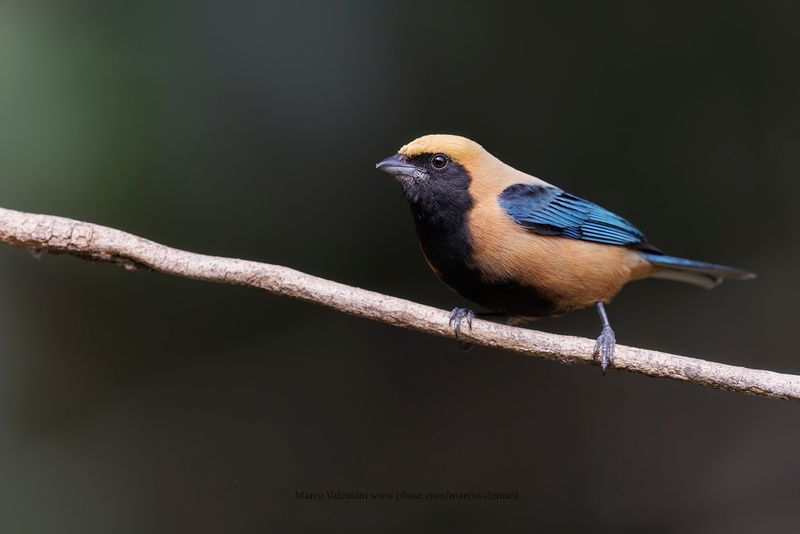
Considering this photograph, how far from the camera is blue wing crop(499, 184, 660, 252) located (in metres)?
4.37

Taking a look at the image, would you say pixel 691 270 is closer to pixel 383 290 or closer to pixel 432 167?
pixel 432 167

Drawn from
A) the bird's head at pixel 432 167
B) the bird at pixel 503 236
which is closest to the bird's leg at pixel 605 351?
the bird at pixel 503 236

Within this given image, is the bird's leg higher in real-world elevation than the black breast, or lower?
lower

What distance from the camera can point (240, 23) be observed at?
600cm

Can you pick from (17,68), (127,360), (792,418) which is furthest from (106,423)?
(792,418)

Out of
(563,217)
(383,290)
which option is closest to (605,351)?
(563,217)

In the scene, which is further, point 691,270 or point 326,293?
point 691,270

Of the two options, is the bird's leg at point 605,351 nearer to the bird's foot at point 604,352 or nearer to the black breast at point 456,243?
the bird's foot at point 604,352

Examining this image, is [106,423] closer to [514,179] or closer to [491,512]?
[491,512]

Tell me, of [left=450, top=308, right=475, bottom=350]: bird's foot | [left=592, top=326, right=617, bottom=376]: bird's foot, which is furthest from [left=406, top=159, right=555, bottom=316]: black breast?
[left=592, top=326, right=617, bottom=376]: bird's foot

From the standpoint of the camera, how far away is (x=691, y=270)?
500 cm

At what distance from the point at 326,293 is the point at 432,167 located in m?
1.11

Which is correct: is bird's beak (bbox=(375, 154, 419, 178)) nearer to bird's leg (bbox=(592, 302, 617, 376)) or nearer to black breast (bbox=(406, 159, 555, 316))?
black breast (bbox=(406, 159, 555, 316))

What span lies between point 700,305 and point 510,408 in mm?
1753
